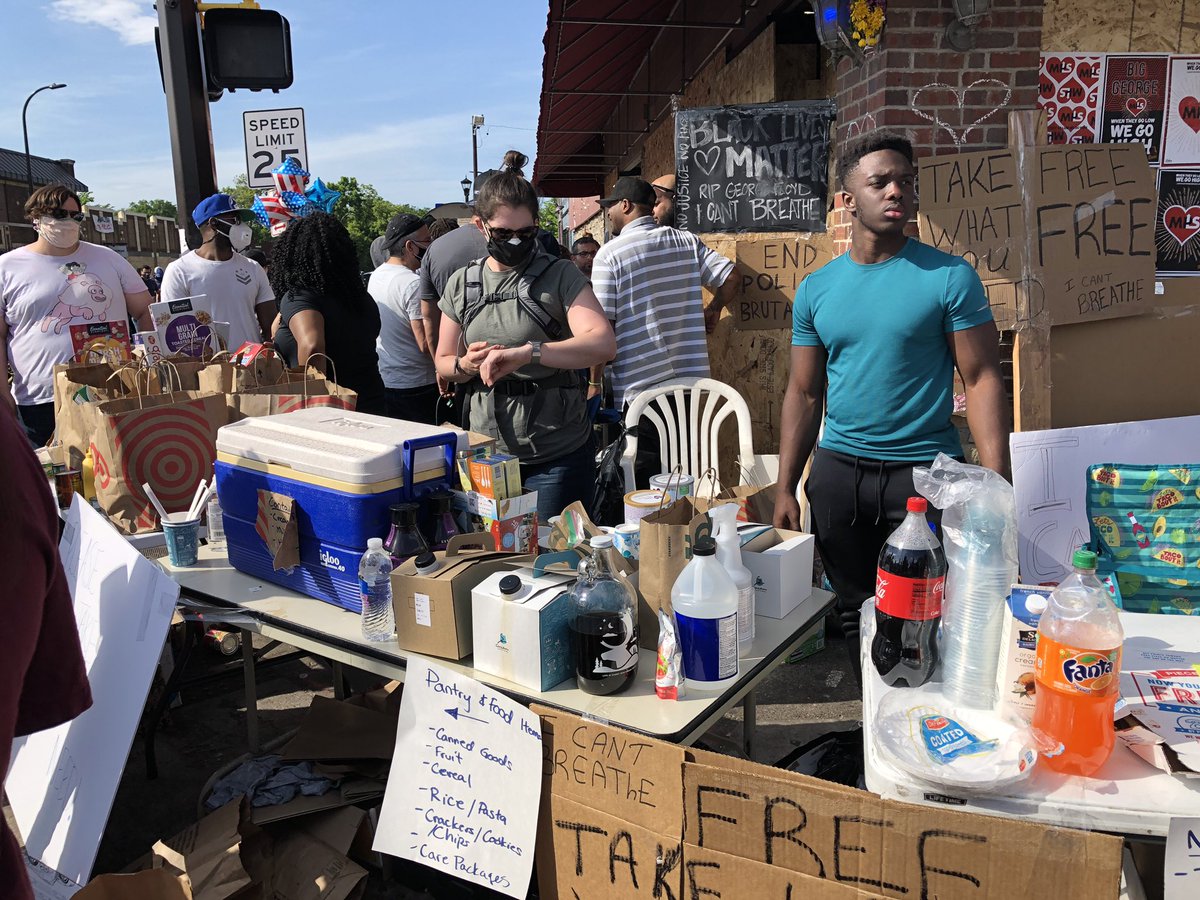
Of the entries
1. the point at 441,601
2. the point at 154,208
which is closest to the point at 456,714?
the point at 441,601

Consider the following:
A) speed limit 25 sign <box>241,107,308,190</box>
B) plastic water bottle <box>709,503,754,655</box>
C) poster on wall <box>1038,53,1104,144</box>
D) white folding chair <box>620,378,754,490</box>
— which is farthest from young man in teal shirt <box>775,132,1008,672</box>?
speed limit 25 sign <box>241,107,308,190</box>

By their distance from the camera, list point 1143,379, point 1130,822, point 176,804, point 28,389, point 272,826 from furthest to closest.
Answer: point 28,389, point 1143,379, point 176,804, point 272,826, point 1130,822

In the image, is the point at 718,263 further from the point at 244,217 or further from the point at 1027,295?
the point at 244,217

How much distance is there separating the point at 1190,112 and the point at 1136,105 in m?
0.28

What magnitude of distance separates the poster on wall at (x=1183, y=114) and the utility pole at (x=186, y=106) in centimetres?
554

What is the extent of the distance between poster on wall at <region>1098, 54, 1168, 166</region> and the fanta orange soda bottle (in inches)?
156

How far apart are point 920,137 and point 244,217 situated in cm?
406

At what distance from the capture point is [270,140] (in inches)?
309

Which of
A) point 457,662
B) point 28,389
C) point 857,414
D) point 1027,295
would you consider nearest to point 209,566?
point 457,662

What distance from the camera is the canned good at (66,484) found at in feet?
11.0

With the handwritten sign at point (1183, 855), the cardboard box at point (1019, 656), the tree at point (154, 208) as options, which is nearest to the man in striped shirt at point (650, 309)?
the cardboard box at point (1019, 656)

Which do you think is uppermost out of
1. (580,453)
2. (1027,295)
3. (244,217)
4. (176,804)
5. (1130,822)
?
(244,217)

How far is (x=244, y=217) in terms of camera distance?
548cm

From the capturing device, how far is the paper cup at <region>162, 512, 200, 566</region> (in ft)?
9.51
